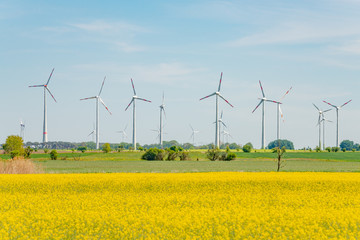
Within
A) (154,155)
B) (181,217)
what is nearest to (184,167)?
(154,155)

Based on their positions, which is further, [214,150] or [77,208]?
[214,150]

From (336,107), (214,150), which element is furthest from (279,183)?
(336,107)

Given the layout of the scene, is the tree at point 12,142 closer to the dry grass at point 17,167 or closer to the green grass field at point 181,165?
the green grass field at point 181,165

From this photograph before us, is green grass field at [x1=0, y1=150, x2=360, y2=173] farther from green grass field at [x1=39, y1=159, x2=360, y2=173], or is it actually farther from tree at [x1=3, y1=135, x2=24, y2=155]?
tree at [x1=3, y1=135, x2=24, y2=155]

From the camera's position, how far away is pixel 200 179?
1205 inches

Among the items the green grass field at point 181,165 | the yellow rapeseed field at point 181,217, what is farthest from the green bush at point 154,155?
the yellow rapeseed field at point 181,217

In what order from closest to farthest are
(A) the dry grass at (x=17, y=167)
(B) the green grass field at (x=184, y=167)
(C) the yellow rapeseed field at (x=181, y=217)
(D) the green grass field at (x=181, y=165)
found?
(C) the yellow rapeseed field at (x=181, y=217) < (A) the dry grass at (x=17, y=167) < (B) the green grass field at (x=184, y=167) < (D) the green grass field at (x=181, y=165)

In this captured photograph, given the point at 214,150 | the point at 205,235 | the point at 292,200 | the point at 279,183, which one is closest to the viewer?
the point at 205,235

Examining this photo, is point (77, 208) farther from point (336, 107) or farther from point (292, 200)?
point (336, 107)

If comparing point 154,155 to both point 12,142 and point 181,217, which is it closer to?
point 12,142

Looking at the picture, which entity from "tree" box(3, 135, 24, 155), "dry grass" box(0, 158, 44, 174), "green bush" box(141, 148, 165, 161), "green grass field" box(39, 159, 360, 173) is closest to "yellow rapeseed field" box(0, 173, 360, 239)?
"dry grass" box(0, 158, 44, 174)

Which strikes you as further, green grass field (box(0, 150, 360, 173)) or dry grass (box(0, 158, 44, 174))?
green grass field (box(0, 150, 360, 173))

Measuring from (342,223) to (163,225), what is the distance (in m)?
6.29

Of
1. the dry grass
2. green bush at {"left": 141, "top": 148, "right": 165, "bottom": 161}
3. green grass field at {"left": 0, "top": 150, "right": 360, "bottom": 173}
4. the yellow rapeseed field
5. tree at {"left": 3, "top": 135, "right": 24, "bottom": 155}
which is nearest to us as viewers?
the yellow rapeseed field
